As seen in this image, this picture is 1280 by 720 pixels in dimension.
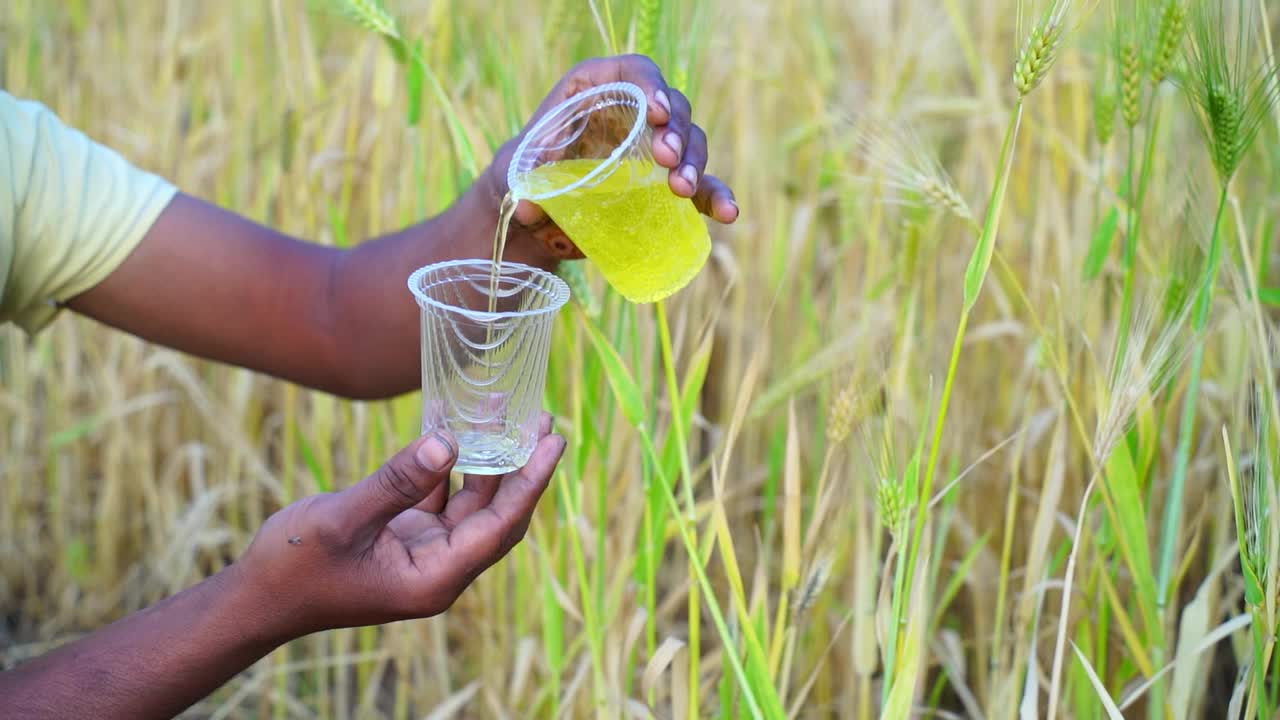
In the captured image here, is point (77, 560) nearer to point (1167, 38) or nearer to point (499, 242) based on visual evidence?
point (499, 242)

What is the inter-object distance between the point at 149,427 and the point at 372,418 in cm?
61

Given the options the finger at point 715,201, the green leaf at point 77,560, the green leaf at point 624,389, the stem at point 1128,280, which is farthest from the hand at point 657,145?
the green leaf at point 77,560

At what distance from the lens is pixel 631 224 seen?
898 millimetres

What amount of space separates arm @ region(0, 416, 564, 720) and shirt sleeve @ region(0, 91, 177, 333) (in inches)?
15.0

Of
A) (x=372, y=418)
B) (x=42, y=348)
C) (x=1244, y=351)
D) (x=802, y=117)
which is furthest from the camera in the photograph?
(x=802, y=117)

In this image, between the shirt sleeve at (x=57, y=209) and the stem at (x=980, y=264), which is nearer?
the stem at (x=980, y=264)

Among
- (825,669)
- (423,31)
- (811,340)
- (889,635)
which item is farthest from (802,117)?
(889,635)

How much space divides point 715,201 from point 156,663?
0.51 metres

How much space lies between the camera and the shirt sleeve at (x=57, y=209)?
3.59 ft

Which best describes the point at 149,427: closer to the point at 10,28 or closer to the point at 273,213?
the point at 273,213

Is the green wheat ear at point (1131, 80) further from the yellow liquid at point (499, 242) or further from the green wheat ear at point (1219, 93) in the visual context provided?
the yellow liquid at point (499, 242)

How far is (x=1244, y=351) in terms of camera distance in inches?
50.8

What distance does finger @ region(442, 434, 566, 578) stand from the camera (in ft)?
2.76

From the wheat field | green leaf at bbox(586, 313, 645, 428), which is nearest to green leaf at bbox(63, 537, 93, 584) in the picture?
the wheat field
